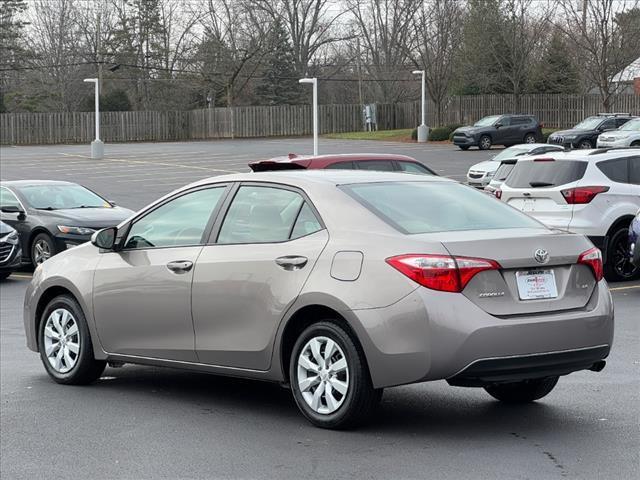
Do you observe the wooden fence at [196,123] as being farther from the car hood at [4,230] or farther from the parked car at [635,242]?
the parked car at [635,242]

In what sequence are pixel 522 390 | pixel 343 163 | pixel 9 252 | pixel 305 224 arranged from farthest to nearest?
pixel 9 252 < pixel 343 163 < pixel 522 390 < pixel 305 224

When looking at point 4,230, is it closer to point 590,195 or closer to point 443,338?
point 590,195

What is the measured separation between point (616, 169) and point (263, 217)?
9.23 metres

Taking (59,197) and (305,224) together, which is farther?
→ (59,197)

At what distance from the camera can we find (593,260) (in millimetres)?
6844

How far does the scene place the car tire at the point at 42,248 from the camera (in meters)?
18.4

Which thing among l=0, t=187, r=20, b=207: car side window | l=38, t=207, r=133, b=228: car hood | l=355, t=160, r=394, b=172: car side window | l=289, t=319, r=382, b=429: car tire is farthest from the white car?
l=289, t=319, r=382, b=429: car tire

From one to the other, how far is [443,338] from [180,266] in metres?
2.09

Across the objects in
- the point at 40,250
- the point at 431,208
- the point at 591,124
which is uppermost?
the point at 591,124

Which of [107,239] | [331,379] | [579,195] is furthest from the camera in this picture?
[579,195]

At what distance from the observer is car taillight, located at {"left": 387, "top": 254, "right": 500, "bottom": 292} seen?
247 inches

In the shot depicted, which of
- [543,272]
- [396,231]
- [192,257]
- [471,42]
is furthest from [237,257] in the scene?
[471,42]

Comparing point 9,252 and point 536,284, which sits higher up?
point 536,284

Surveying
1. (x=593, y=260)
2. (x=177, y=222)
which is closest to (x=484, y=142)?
(x=177, y=222)
